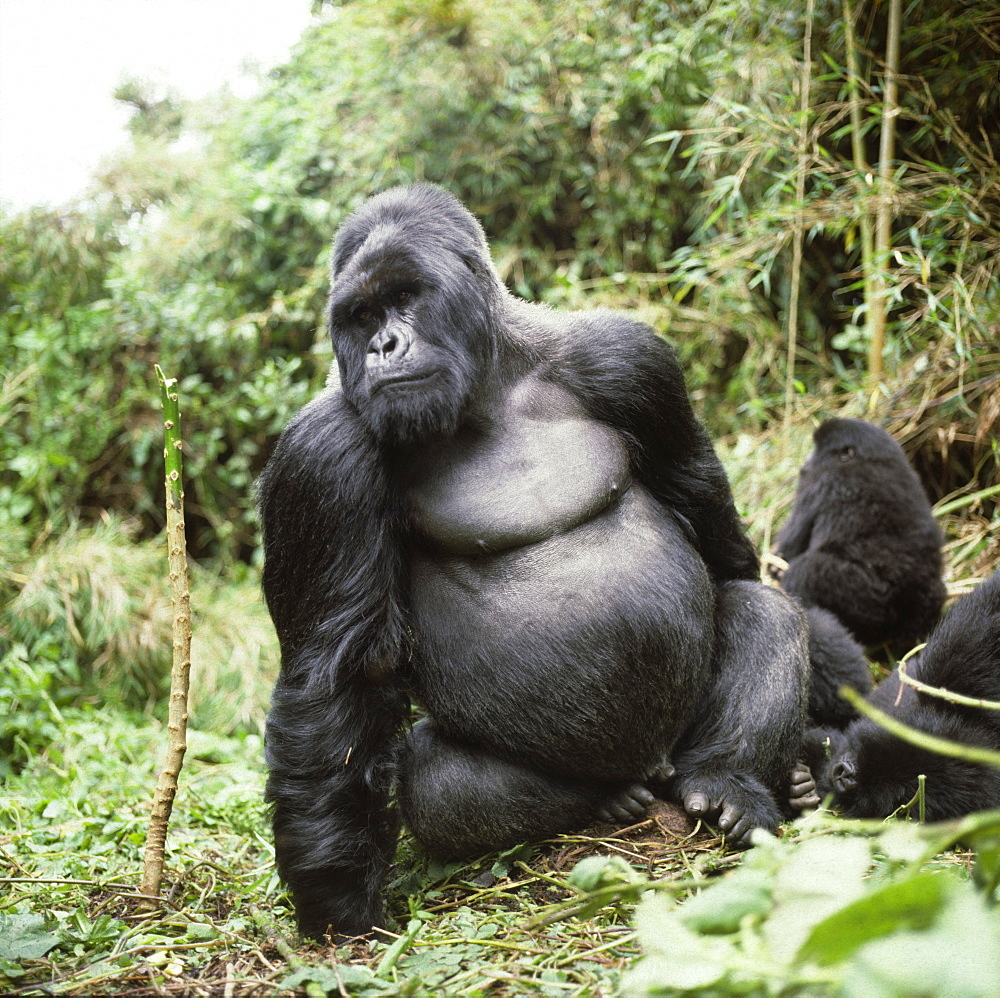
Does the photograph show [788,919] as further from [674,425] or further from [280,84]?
[280,84]

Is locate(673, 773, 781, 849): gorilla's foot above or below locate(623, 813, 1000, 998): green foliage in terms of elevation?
below

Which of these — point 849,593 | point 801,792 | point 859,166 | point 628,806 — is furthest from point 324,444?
point 859,166

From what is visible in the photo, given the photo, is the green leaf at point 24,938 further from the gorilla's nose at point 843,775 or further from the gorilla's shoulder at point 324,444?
the gorilla's nose at point 843,775

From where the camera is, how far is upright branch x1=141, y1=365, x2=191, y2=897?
7.47 feet

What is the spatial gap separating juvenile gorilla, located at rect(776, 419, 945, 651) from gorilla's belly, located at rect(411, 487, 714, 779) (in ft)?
4.95

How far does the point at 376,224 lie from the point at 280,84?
19.5ft

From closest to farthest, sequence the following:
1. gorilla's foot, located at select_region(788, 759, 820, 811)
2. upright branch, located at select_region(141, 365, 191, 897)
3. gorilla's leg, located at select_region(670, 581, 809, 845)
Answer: upright branch, located at select_region(141, 365, 191, 897) < gorilla's leg, located at select_region(670, 581, 809, 845) < gorilla's foot, located at select_region(788, 759, 820, 811)

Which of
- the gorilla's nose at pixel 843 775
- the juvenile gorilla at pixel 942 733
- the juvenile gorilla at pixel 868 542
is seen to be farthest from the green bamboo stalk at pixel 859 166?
the gorilla's nose at pixel 843 775

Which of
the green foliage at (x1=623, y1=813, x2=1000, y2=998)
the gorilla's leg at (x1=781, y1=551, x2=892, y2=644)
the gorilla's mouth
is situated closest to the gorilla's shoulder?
the gorilla's mouth

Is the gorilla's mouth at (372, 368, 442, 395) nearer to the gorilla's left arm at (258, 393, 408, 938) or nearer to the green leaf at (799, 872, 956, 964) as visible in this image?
the gorilla's left arm at (258, 393, 408, 938)

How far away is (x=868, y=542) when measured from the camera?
3.79 meters

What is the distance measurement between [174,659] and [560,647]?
996mm

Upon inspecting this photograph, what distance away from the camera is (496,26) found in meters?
6.23

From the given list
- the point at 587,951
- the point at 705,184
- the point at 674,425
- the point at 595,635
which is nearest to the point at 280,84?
the point at 705,184
